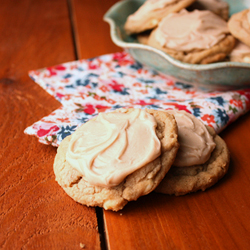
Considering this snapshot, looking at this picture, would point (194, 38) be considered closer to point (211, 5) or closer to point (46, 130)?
point (211, 5)

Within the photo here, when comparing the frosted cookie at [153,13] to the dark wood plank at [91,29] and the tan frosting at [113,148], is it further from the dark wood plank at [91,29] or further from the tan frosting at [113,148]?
the tan frosting at [113,148]

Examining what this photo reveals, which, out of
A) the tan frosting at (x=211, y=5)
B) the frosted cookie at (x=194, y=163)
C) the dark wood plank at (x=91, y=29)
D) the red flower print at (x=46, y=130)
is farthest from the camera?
the dark wood plank at (x=91, y=29)

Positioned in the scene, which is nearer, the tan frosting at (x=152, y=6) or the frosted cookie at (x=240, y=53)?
the frosted cookie at (x=240, y=53)

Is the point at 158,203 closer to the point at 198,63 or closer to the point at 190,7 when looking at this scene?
the point at 198,63

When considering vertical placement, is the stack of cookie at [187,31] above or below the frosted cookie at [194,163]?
above

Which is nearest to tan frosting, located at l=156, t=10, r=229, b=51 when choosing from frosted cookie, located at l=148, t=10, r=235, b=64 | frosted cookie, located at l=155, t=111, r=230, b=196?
frosted cookie, located at l=148, t=10, r=235, b=64

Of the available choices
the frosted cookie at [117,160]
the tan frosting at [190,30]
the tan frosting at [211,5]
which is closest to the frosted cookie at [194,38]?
the tan frosting at [190,30]
